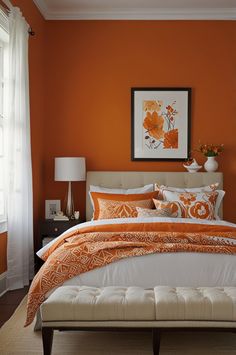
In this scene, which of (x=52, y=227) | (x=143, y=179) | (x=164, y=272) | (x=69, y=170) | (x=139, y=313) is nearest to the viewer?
(x=139, y=313)

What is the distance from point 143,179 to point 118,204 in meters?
0.85

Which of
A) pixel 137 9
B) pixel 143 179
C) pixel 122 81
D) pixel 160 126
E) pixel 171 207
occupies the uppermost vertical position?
pixel 137 9

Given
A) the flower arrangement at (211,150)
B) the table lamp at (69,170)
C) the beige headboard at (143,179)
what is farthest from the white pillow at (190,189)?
the table lamp at (69,170)

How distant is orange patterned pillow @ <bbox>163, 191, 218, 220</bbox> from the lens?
5.16m

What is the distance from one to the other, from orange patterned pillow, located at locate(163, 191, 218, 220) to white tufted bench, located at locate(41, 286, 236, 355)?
7.45ft

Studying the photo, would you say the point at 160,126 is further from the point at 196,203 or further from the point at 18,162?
the point at 18,162

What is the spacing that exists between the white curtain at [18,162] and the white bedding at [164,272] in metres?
1.54

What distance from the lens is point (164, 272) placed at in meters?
3.44

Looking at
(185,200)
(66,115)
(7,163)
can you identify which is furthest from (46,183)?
(185,200)

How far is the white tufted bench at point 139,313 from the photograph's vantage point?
9.39ft

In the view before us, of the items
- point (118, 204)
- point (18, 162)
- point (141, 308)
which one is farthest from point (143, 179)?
point (141, 308)

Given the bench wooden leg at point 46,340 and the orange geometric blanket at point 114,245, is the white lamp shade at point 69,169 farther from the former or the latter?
the bench wooden leg at point 46,340

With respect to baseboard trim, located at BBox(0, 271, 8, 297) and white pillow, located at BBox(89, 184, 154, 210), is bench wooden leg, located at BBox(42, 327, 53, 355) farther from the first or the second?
white pillow, located at BBox(89, 184, 154, 210)

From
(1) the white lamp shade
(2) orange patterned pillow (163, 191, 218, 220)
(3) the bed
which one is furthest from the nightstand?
(3) the bed
